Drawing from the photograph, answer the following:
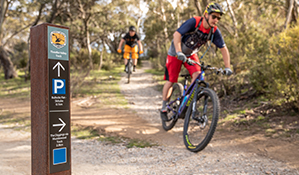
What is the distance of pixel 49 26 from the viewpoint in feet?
6.28

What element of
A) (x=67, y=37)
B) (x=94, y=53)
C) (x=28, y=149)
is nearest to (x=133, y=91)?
(x=28, y=149)

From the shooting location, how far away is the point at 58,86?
1.97 metres

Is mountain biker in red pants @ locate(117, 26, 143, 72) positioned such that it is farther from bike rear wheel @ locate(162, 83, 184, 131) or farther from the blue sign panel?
the blue sign panel

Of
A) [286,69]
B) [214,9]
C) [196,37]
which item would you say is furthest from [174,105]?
[286,69]

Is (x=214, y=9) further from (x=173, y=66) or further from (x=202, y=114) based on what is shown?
(x=202, y=114)

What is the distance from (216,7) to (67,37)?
2.31 metres

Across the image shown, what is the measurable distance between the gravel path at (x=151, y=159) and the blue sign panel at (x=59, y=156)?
788 mm

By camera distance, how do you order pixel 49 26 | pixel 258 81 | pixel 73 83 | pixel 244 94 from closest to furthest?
pixel 49 26 < pixel 258 81 < pixel 244 94 < pixel 73 83

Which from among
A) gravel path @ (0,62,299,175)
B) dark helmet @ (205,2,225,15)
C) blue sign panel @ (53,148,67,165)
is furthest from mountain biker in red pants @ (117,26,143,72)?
blue sign panel @ (53,148,67,165)

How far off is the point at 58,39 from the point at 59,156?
0.95 m

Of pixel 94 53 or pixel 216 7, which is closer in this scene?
pixel 216 7

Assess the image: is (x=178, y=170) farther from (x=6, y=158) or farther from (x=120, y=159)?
(x=6, y=158)

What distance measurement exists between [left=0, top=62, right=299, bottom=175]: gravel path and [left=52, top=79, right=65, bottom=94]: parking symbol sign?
1.16 metres

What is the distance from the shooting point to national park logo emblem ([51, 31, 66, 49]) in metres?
1.94
